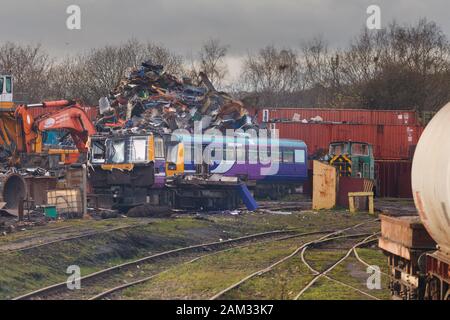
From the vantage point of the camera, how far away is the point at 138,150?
2981cm

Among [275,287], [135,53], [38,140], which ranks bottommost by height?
[275,287]

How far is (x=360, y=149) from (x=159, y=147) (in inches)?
528

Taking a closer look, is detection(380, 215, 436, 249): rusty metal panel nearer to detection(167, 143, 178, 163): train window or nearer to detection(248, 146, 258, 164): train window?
detection(167, 143, 178, 163): train window

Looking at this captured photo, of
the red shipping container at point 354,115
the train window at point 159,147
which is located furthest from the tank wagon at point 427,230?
the red shipping container at point 354,115

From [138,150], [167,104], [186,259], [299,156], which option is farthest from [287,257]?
[299,156]

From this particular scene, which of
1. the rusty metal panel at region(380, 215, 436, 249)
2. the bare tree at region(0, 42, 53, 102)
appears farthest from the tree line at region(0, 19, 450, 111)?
the rusty metal panel at region(380, 215, 436, 249)

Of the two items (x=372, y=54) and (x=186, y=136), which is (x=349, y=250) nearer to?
(x=186, y=136)

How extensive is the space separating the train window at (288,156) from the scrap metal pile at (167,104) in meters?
2.06

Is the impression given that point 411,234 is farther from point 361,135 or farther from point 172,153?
point 361,135

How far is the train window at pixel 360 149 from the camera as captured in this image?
40.0 m

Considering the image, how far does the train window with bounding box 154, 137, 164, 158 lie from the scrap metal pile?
5.68 metres

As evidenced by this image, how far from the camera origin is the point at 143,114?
1490 inches

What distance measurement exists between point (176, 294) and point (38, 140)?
16752mm

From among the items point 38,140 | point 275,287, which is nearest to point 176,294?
point 275,287
